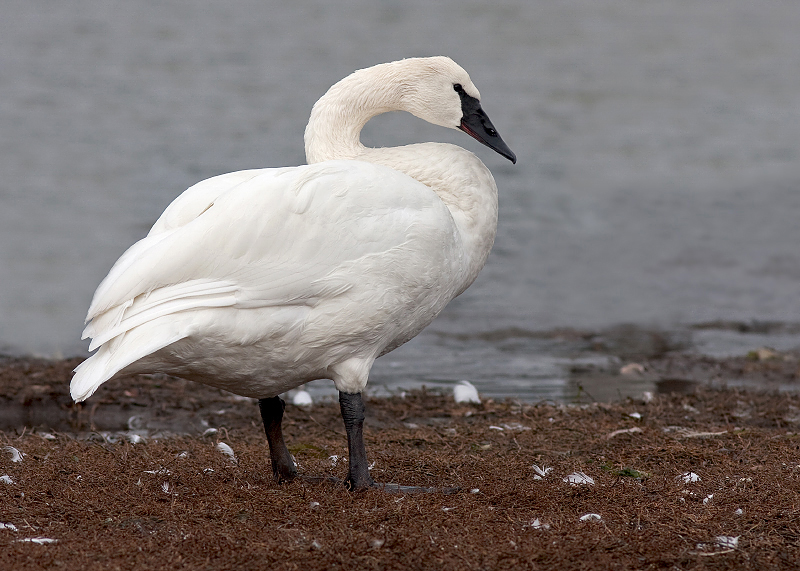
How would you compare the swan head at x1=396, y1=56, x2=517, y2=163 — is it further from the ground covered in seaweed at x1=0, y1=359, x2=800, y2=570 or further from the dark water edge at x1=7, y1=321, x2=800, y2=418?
the dark water edge at x1=7, y1=321, x2=800, y2=418

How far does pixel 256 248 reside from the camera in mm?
4570

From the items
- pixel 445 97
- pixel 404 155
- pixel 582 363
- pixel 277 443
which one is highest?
pixel 445 97

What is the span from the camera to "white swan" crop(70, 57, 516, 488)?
4.44m

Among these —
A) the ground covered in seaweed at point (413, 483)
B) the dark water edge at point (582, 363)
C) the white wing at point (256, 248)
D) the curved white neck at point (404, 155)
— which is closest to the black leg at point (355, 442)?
the ground covered in seaweed at point (413, 483)

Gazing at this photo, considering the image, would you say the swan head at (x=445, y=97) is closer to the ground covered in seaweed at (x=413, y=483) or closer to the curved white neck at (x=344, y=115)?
the curved white neck at (x=344, y=115)

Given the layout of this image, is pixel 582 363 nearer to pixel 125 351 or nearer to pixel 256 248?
pixel 256 248

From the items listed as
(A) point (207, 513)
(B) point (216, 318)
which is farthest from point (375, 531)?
(B) point (216, 318)

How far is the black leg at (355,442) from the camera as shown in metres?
4.87

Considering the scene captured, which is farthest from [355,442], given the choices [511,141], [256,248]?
[511,141]

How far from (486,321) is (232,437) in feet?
19.1

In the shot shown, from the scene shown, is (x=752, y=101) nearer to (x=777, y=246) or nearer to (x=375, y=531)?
(x=777, y=246)

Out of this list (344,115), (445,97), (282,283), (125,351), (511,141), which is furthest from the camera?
(511,141)

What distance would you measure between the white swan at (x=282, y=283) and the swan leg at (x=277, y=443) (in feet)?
0.83

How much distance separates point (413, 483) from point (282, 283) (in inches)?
56.0
